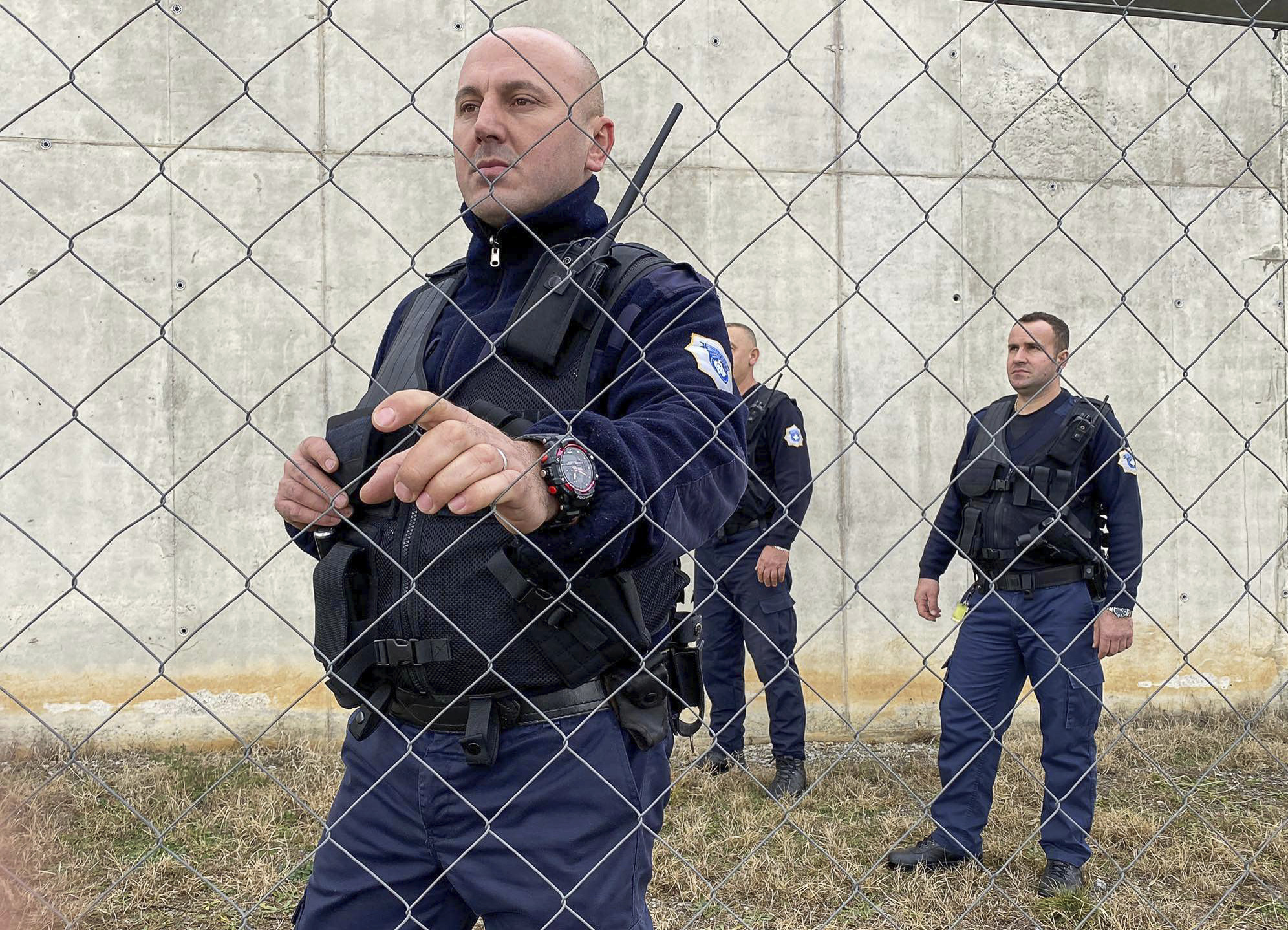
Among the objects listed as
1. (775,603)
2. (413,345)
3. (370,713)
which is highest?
(413,345)

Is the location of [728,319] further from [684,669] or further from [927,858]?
[684,669]

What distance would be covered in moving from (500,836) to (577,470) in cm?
59

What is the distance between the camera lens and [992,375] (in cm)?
531

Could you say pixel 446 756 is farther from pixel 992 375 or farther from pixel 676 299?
pixel 992 375

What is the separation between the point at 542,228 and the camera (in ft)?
5.31

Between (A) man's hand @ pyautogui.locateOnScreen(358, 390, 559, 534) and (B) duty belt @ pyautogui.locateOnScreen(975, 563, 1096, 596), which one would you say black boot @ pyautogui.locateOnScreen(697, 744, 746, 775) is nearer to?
(B) duty belt @ pyautogui.locateOnScreen(975, 563, 1096, 596)

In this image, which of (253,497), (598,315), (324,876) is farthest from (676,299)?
(253,497)

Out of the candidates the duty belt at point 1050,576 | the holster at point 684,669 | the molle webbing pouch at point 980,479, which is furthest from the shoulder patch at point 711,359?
the molle webbing pouch at point 980,479

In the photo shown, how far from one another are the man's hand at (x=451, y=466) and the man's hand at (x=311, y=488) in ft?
1.11

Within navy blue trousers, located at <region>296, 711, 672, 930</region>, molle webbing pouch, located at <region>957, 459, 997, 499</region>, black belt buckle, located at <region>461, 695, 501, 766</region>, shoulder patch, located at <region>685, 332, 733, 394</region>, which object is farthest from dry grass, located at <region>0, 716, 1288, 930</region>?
shoulder patch, located at <region>685, 332, 733, 394</region>

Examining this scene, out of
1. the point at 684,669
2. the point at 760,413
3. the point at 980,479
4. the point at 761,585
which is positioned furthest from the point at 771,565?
the point at 684,669

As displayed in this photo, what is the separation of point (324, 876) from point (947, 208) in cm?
457

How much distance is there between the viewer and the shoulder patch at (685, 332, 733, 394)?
56.6 inches

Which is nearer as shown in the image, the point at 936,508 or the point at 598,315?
the point at 598,315
